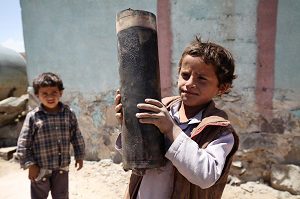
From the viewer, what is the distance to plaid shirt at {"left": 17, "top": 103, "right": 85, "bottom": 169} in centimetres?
248

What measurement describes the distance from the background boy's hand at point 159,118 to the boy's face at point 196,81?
175mm

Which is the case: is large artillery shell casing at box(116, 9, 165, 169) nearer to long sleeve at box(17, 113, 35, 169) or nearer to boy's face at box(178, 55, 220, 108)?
boy's face at box(178, 55, 220, 108)

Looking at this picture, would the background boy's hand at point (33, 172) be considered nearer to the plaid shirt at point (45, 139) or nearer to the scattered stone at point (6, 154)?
the plaid shirt at point (45, 139)

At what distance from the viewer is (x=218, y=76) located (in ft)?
3.80

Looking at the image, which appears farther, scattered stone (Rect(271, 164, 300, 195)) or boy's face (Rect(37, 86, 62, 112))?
scattered stone (Rect(271, 164, 300, 195))

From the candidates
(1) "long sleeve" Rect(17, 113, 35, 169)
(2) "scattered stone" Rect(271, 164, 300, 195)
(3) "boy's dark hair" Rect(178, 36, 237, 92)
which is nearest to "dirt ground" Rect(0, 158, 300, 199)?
(2) "scattered stone" Rect(271, 164, 300, 195)

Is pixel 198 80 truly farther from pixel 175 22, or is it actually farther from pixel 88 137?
pixel 88 137

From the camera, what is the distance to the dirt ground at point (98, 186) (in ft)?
11.0

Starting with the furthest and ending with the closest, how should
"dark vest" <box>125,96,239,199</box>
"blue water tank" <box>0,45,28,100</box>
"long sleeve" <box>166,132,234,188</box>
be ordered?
1. "blue water tank" <box>0,45,28,100</box>
2. "dark vest" <box>125,96,239,199</box>
3. "long sleeve" <box>166,132,234,188</box>

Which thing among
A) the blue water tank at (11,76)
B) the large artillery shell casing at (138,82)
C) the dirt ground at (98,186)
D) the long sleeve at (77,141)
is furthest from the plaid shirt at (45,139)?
the blue water tank at (11,76)

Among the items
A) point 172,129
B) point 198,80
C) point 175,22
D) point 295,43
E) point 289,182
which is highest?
point 175,22

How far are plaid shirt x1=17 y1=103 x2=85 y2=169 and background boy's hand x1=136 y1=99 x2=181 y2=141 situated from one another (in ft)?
5.72

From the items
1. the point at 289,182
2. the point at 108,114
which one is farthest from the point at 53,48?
the point at 289,182

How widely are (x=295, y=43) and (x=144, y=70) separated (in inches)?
105
